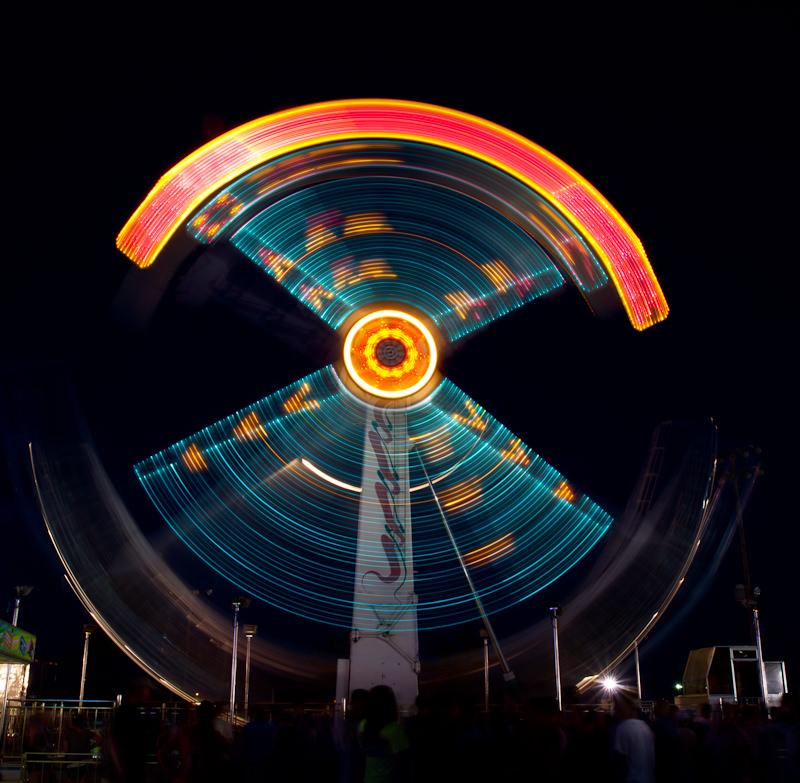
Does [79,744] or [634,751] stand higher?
[634,751]

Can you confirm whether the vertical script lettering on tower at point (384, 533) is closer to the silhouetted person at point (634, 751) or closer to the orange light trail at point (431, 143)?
the orange light trail at point (431, 143)

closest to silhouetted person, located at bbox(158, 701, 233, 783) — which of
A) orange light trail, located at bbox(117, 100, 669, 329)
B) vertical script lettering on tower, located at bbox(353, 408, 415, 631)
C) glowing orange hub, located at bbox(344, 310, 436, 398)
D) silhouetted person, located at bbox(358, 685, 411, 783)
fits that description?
silhouetted person, located at bbox(358, 685, 411, 783)

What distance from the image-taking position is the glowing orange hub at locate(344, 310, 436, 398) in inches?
565

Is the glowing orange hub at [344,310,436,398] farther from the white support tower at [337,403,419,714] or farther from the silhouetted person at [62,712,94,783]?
the silhouetted person at [62,712,94,783]

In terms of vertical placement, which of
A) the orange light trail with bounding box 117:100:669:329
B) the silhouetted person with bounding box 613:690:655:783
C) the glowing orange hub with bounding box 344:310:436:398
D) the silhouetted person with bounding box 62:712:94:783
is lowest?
the silhouetted person with bounding box 62:712:94:783

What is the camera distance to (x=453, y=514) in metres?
14.1

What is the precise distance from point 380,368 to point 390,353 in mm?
311

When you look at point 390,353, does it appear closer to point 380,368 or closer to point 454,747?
point 380,368

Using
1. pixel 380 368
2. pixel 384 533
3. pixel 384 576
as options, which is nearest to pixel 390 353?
pixel 380 368

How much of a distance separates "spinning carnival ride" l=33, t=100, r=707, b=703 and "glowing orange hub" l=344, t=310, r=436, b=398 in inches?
1.3

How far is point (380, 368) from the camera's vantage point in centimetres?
1447

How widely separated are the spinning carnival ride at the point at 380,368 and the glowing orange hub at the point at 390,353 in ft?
0.11

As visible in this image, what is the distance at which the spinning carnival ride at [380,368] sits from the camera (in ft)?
41.0

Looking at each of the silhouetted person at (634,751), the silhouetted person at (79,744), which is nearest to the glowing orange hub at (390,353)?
the silhouetted person at (79,744)
